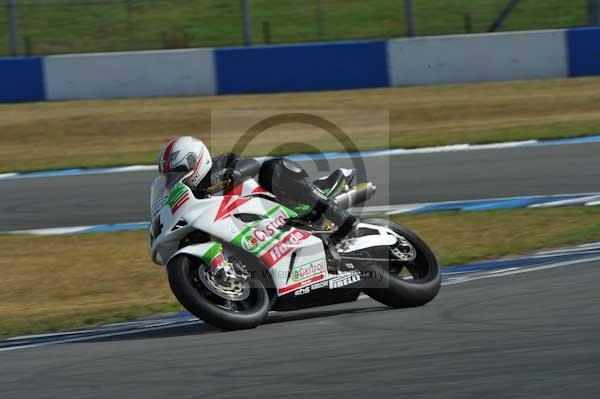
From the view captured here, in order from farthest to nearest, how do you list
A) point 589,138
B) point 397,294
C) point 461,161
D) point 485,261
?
point 589,138, point 461,161, point 485,261, point 397,294

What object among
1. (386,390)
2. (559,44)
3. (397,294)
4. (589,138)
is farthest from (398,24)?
(386,390)

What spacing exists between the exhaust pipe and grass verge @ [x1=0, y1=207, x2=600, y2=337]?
1.66 metres

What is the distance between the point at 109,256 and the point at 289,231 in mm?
3629

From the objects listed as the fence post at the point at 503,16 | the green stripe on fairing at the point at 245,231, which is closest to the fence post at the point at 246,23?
the fence post at the point at 503,16

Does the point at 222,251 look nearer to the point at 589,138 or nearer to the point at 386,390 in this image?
the point at 386,390

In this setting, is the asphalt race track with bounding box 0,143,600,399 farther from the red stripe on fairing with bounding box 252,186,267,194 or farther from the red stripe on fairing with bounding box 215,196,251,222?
the red stripe on fairing with bounding box 252,186,267,194

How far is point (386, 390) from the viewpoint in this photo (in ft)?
15.3

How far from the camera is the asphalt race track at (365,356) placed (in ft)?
15.5

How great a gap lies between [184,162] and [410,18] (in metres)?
12.6

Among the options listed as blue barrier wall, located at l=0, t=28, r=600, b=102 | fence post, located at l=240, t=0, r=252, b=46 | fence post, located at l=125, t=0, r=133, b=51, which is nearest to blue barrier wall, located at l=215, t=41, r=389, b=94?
blue barrier wall, located at l=0, t=28, r=600, b=102

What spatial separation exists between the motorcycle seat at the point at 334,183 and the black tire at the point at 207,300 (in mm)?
762

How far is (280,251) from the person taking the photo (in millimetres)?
6430

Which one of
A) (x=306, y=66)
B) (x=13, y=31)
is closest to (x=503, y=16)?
(x=306, y=66)

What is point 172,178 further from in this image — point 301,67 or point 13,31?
point 13,31
